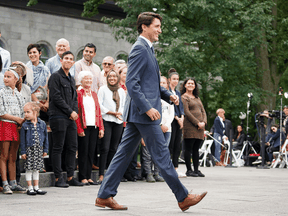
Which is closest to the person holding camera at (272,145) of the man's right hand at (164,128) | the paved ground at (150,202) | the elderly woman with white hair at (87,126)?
the man's right hand at (164,128)

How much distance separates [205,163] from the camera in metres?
17.9

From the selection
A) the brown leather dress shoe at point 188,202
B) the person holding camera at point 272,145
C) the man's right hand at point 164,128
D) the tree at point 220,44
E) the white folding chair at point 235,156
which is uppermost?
the tree at point 220,44

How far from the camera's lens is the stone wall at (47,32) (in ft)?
78.7

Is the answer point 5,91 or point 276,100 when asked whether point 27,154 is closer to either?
point 5,91

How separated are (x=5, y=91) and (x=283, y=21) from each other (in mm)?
17733

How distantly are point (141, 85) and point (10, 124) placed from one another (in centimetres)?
270

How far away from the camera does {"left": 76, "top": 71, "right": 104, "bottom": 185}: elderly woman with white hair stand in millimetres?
8673

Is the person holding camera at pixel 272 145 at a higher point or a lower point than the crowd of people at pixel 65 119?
lower

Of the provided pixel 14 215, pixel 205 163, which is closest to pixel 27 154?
pixel 14 215

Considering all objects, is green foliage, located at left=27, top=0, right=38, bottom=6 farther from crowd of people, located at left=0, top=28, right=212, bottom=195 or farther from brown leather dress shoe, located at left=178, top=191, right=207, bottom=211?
brown leather dress shoe, located at left=178, top=191, right=207, bottom=211

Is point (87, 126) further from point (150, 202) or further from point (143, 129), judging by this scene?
point (143, 129)

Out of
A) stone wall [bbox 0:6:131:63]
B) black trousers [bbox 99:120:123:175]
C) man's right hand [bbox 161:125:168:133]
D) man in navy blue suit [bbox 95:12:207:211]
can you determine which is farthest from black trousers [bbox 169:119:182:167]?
stone wall [bbox 0:6:131:63]

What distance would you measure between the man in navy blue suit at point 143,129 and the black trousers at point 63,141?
112 inches

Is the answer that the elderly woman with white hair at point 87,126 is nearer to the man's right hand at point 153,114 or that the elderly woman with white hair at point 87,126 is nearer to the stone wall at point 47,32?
the man's right hand at point 153,114
